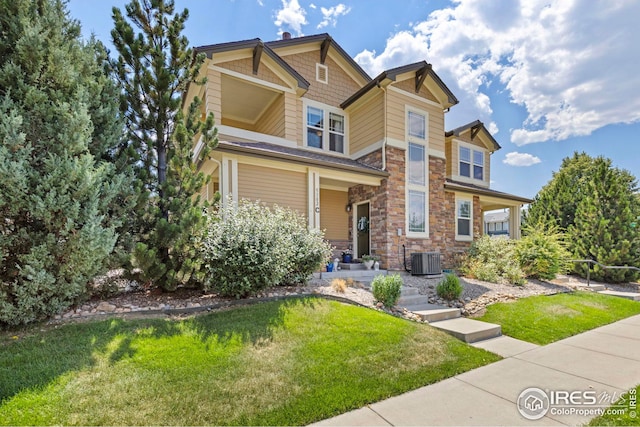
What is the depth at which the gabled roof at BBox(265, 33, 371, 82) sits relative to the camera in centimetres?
1133

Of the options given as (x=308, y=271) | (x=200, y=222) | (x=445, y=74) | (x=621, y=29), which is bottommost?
(x=308, y=271)

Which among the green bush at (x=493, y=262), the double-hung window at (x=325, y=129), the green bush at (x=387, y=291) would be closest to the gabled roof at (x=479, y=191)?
the green bush at (x=493, y=262)

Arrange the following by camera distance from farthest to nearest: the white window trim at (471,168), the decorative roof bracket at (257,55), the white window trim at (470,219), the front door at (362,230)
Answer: the white window trim at (471,168) < the white window trim at (470,219) < the front door at (362,230) < the decorative roof bracket at (257,55)

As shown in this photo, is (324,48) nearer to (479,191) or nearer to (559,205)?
(479,191)

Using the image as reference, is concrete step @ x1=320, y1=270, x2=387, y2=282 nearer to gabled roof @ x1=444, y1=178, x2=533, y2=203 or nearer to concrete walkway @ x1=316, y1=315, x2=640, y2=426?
concrete walkway @ x1=316, y1=315, x2=640, y2=426

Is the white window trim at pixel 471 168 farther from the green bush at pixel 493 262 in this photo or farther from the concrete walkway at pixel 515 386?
the concrete walkway at pixel 515 386

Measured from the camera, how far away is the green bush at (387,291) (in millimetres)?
6418

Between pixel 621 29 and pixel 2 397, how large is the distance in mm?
14404

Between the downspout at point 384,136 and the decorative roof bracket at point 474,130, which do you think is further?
the decorative roof bracket at point 474,130

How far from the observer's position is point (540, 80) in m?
11.9

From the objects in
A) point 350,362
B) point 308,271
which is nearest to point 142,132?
point 308,271

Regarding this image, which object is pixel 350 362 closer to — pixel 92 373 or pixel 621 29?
pixel 92 373

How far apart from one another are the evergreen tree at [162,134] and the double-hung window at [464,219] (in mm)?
11184

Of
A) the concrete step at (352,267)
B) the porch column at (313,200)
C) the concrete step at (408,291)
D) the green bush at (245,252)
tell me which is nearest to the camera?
the green bush at (245,252)
